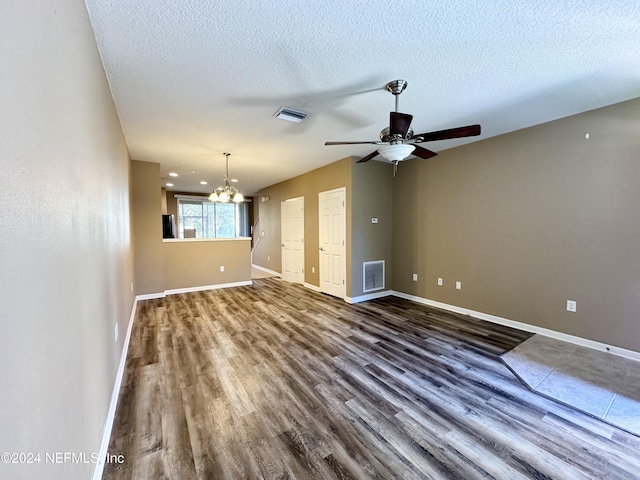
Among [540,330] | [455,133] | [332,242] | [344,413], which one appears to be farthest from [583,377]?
[332,242]

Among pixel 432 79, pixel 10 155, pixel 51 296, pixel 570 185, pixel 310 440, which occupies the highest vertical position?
pixel 432 79

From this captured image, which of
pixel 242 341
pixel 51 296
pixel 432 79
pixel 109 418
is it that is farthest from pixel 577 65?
pixel 109 418

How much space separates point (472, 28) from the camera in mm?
1763

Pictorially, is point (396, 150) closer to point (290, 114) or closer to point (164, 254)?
point (290, 114)

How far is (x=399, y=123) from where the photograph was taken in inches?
87.9

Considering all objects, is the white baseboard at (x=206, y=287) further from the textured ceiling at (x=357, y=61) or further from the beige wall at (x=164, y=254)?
the textured ceiling at (x=357, y=61)

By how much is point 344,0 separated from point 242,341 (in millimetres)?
3280

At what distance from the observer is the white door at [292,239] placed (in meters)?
6.27

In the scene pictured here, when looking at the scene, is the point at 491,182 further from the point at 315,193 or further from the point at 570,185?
the point at 315,193

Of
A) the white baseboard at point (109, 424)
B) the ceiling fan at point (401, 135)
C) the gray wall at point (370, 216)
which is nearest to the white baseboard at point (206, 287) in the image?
the gray wall at point (370, 216)

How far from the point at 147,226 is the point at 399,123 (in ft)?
15.6

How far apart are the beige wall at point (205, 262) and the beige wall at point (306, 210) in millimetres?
1321

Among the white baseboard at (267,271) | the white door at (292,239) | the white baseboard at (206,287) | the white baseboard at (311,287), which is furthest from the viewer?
the white baseboard at (267,271)

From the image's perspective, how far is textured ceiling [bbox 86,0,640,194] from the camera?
5.36 ft
